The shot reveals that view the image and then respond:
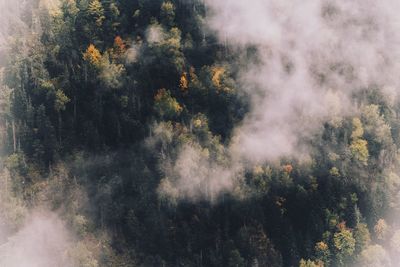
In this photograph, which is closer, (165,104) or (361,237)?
(165,104)

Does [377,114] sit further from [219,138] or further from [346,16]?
[219,138]

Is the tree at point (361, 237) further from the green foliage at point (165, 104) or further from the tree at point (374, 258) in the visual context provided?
the green foliage at point (165, 104)

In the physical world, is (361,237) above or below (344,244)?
above

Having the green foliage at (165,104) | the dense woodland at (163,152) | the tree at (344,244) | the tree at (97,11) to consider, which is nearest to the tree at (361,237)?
the dense woodland at (163,152)

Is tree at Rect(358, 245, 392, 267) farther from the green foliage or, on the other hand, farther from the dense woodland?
the green foliage

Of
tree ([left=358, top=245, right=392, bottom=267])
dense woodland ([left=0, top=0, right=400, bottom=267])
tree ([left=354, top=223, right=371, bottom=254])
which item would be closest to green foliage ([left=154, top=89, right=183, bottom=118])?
dense woodland ([left=0, top=0, right=400, bottom=267])

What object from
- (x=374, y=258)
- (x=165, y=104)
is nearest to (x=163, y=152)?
(x=165, y=104)

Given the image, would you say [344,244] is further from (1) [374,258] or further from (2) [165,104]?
(2) [165,104]

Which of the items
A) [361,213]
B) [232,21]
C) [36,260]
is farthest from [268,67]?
Answer: [36,260]

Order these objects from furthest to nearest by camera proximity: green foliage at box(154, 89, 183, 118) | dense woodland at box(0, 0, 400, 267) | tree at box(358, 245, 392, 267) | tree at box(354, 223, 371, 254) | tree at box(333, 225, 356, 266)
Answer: tree at box(354, 223, 371, 254)
tree at box(333, 225, 356, 266)
green foliage at box(154, 89, 183, 118)
tree at box(358, 245, 392, 267)
dense woodland at box(0, 0, 400, 267)
